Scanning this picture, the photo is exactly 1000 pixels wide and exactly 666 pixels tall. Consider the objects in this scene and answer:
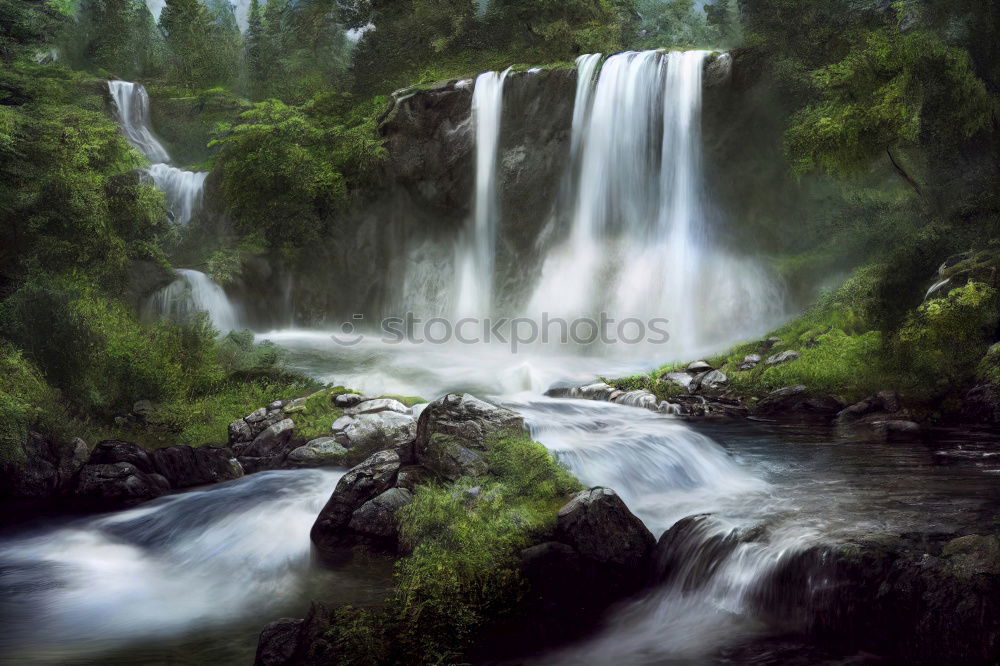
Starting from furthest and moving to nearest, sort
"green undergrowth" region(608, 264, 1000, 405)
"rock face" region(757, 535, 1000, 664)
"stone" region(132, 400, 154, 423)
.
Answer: "stone" region(132, 400, 154, 423) < "green undergrowth" region(608, 264, 1000, 405) < "rock face" region(757, 535, 1000, 664)

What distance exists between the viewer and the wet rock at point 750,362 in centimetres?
1288

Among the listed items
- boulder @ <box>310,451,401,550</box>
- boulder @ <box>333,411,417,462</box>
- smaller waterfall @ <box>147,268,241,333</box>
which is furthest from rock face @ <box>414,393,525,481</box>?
smaller waterfall @ <box>147,268,241,333</box>

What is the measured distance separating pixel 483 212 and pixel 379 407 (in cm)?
923

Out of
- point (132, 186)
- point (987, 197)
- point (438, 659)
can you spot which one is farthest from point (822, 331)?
point (132, 186)

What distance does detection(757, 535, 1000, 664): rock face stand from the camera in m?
4.26

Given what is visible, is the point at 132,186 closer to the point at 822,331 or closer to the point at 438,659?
the point at 438,659

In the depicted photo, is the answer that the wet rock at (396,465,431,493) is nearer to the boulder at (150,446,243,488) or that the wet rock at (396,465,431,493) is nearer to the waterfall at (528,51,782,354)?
the boulder at (150,446,243,488)

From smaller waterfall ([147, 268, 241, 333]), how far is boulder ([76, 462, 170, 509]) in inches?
268

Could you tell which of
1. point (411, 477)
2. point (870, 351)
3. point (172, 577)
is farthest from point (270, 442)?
point (870, 351)

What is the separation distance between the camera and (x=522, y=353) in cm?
1711

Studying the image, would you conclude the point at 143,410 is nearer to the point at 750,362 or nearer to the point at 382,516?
the point at 382,516

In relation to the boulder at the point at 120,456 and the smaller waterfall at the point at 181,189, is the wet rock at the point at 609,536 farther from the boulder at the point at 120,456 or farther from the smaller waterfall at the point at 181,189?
the smaller waterfall at the point at 181,189

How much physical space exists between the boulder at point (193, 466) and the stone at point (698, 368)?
793 cm

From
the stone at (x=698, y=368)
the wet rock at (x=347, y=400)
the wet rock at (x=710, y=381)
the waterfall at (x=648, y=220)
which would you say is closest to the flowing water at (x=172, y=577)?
the wet rock at (x=347, y=400)
